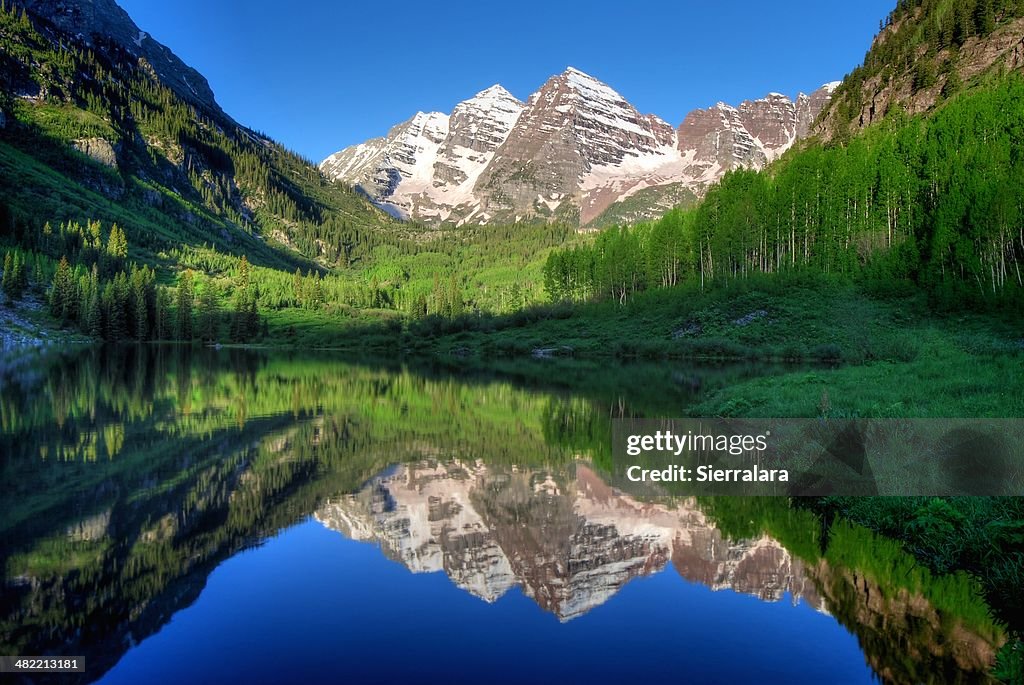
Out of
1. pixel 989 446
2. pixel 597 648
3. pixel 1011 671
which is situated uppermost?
pixel 989 446

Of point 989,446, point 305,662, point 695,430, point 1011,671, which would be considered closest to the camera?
point 1011,671

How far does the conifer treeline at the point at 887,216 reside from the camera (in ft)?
228

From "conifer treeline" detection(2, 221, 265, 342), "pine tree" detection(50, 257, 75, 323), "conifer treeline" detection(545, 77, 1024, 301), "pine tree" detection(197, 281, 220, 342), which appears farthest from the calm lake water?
"pine tree" detection(197, 281, 220, 342)

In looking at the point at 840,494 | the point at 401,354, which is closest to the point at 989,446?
the point at 840,494

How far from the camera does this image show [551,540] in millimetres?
17109

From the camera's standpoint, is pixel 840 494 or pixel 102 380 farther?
pixel 102 380

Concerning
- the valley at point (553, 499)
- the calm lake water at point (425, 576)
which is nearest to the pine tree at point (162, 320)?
the valley at point (553, 499)

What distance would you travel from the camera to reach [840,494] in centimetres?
1822

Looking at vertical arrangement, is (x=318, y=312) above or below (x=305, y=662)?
above

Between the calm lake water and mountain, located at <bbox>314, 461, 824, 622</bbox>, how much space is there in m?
0.08

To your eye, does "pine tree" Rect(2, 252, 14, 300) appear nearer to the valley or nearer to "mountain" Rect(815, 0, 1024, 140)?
the valley

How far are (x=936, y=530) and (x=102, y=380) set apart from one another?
59316 mm

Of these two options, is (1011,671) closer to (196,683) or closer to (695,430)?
(196,683)

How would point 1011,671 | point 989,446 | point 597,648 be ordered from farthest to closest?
point 989,446, point 597,648, point 1011,671
